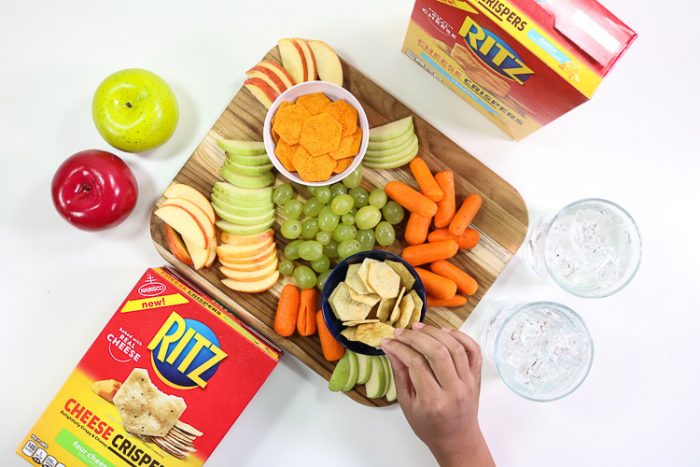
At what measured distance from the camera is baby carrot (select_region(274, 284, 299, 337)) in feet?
5.12

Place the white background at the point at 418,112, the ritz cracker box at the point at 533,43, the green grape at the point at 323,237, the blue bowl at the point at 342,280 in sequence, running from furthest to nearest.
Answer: the white background at the point at 418,112, the green grape at the point at 323,237, the blue bowl at the point at 342,280, the ritz cracker box at the point at 533,43

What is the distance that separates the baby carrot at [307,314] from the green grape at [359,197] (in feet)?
0.96

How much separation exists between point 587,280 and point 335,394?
2.77 ft

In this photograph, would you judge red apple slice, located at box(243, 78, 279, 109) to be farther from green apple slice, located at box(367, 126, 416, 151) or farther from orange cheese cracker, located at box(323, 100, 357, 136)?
green apple slice, located at box(367, 126, 416, 151)

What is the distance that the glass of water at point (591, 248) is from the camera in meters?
1.54

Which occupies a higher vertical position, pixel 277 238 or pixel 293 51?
pixel 293 51

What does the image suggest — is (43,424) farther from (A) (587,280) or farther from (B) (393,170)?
(A) (587,280)

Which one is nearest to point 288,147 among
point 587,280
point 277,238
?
point 277,238

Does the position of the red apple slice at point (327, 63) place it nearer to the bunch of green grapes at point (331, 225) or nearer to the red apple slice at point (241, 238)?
the bunch of green grapes at point (331, 225)

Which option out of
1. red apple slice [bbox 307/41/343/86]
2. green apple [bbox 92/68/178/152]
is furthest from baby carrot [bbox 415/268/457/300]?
green apple [bbox 92/68/178/152]

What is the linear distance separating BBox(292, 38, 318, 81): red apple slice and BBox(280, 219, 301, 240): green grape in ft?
1.43

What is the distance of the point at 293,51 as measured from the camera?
5.24ft

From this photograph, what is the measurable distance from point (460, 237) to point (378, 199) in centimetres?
27

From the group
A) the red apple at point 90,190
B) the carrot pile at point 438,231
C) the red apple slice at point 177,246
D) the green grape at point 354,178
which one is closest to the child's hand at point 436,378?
the carrot pile at point 438,231
